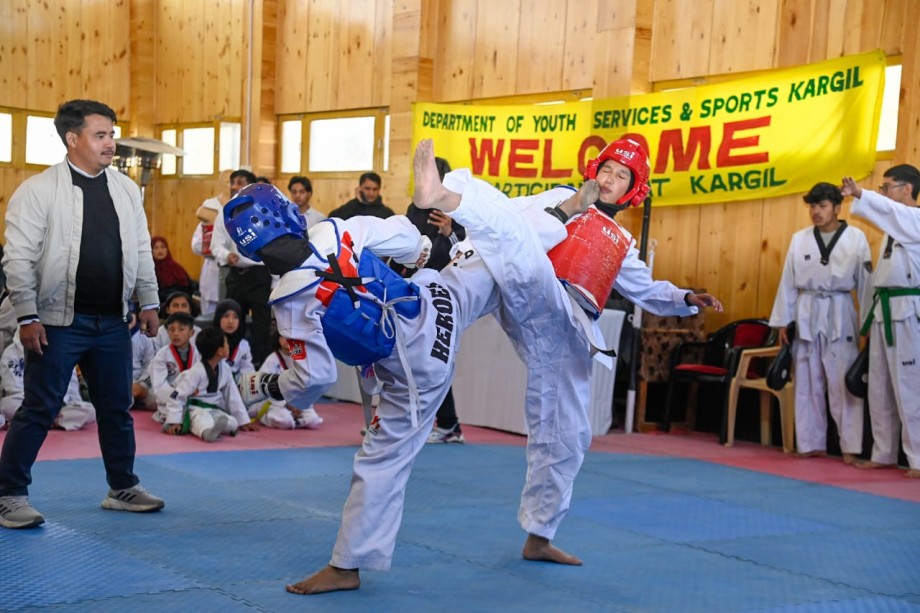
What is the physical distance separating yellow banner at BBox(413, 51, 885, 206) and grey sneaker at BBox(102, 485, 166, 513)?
12.7 ft

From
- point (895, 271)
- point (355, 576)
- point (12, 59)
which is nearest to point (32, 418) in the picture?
point (355, 576)

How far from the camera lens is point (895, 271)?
21.0 ft

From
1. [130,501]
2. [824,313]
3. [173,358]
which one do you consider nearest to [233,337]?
[173,358]

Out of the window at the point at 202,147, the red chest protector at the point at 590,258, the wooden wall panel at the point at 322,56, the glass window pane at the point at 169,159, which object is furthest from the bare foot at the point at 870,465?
the glass window pane at the point at 169,159

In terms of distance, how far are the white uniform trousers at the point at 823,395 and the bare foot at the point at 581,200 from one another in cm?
371

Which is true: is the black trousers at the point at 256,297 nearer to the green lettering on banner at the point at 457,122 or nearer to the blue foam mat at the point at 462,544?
the blue foam mat at the point at 462,544

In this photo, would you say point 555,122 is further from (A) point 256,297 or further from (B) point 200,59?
(B) point 200,59

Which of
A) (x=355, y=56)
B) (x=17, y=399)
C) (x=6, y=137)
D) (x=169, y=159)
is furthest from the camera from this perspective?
(x=169, y=159)

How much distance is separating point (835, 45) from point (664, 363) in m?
2.49

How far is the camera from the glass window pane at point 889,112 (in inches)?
278

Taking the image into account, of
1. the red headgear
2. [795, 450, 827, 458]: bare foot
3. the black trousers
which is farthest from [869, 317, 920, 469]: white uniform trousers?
the black trousers

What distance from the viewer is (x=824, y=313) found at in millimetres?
6855

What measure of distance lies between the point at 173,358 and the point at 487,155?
3.61 meters

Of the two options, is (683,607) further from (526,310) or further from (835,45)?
(835,45)
